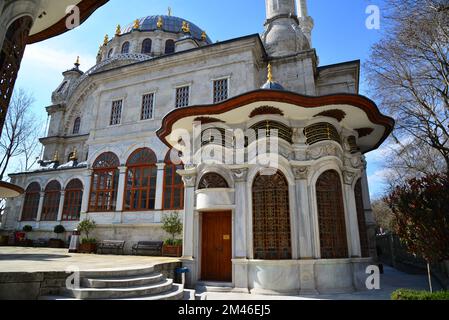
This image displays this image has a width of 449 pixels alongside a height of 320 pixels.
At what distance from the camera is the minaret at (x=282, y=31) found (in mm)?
15812

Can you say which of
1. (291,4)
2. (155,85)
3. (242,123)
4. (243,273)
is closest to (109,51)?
(155,85)

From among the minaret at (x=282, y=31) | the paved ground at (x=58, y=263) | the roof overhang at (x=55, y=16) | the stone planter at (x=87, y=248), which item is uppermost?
the minaret at (x=282, y=31)

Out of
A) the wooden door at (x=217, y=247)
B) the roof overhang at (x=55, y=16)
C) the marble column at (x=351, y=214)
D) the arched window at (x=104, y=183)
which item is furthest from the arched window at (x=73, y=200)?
the marble column at (x=351, y=214)

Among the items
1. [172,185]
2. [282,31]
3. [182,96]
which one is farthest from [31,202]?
[282,31]

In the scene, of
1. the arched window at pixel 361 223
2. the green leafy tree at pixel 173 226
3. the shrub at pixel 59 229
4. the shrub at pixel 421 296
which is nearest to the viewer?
the shrub at pixel 421 296

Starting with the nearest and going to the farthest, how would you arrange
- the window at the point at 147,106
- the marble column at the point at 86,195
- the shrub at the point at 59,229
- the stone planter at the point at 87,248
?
the stone planter at the point at 87,248 < the marble column at the point at 86,195 < the window at the point at 147,106 < the shrub at the point at 59,229

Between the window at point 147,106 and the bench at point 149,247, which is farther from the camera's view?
the window at point 147,106

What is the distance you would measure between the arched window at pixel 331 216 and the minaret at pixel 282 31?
8921 mm

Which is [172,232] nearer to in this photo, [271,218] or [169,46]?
[271,218]

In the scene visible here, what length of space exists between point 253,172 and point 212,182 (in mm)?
1331

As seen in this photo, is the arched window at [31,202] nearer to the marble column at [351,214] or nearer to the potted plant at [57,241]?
the potted plant at [57,241]

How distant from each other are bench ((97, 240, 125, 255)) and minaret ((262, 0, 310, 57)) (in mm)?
12761

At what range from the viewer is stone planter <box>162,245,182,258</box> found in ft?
39.6

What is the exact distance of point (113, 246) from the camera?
13.9m
